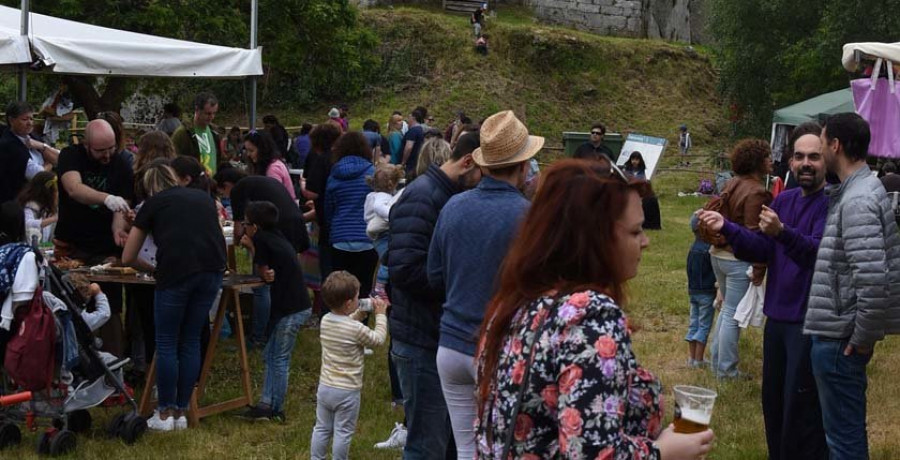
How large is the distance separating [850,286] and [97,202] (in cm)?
485

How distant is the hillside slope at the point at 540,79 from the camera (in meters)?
32.4

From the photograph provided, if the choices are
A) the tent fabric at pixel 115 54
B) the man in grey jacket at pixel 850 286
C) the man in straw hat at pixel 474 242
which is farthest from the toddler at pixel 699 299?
the tent fabric at pixel 115 54

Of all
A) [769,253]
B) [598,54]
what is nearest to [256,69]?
[769,253]

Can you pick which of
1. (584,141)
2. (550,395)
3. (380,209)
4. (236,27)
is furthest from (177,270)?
(584,141)

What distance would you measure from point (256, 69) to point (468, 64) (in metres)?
22.6

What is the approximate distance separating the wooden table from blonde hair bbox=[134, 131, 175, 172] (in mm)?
936

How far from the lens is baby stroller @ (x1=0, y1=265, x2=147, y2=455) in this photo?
6270 mm

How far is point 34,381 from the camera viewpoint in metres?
6.11

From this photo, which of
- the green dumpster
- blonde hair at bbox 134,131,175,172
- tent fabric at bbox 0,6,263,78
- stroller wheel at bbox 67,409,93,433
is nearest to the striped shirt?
stroller wheel at bbox 67,409,93,433

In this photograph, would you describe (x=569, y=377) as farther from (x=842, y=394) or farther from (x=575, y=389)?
(x=842, y=394)

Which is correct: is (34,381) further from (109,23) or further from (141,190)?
(109,23)

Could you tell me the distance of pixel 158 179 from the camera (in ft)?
21.7

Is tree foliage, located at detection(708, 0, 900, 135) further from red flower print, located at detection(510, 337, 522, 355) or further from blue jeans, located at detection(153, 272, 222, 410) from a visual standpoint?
red flower print, located at detection(510, 337, 522, 355)

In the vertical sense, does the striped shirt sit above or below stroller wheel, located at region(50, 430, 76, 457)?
above
